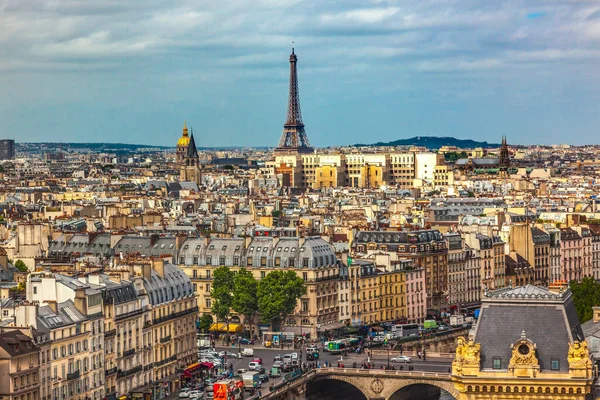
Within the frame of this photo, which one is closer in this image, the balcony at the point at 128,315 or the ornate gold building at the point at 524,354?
the ornate gold building at the point at 524,354

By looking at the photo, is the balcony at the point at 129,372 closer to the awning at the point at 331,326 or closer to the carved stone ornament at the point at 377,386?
the carved stone ornament at the point at 377,386

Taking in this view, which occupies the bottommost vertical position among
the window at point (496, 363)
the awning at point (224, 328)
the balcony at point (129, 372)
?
the awning at point (224, 328)

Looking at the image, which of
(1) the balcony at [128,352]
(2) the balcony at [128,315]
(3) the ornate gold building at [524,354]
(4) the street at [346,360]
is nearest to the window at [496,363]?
(3) the ornate gold building at [524,354]

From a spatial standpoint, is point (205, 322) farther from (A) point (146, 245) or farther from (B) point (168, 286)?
(B) point (168, 286)

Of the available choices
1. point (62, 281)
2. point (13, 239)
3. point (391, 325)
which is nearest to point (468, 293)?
point (391, 325)


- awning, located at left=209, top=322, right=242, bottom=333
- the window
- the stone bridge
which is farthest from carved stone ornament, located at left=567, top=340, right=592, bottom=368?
awning, located at left=209, top=322, right=242, bottom=333

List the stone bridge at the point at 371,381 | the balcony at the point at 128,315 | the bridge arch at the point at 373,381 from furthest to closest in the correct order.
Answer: the bridge arch at the point at 373,381 < the stone bridge at the point at 371,381 < the balcony at the point at 128,315
